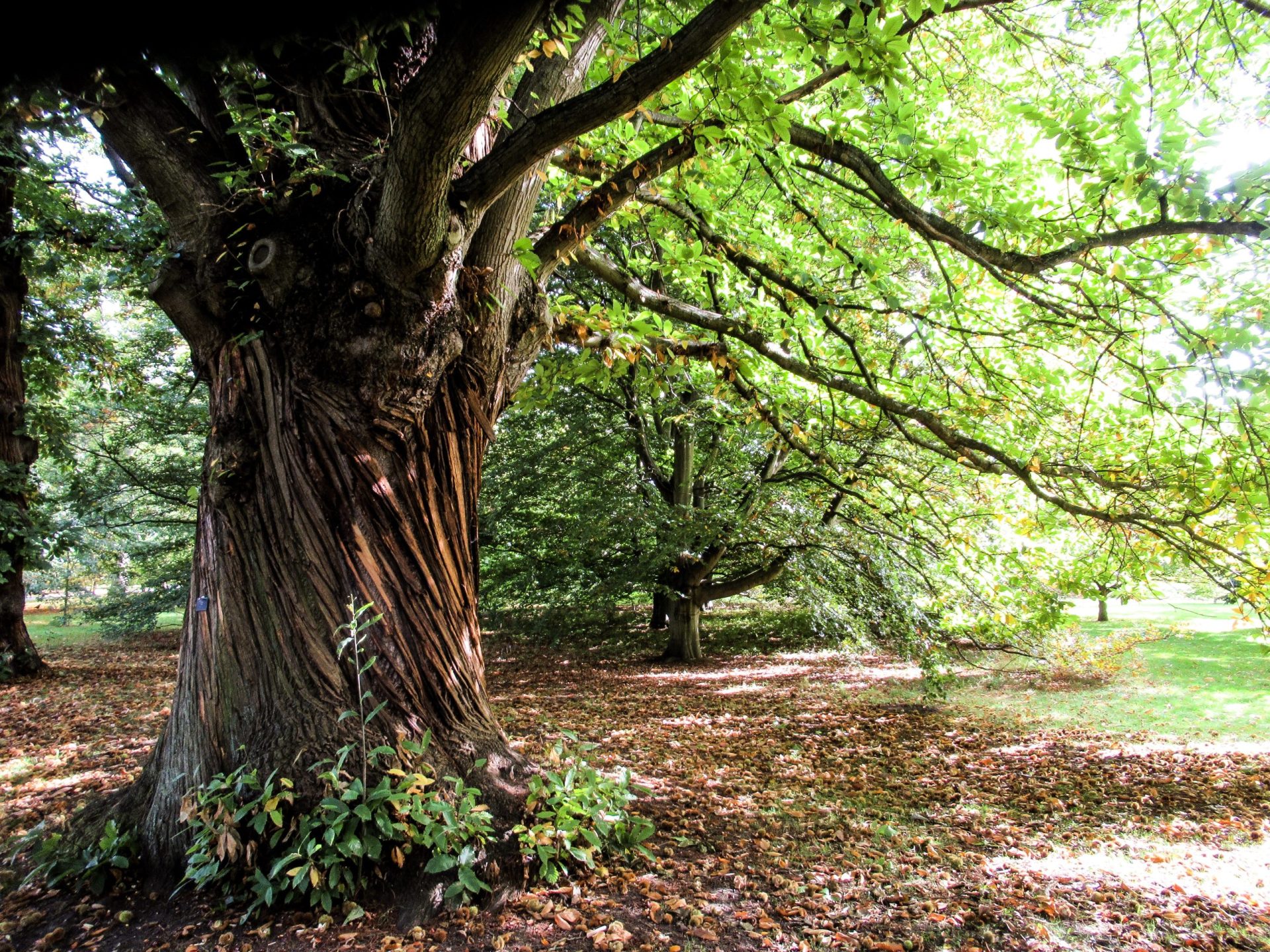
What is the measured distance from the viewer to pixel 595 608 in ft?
35.8

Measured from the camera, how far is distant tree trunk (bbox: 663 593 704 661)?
11.6 m

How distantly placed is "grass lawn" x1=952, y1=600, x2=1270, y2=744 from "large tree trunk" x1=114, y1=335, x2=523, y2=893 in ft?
20.5

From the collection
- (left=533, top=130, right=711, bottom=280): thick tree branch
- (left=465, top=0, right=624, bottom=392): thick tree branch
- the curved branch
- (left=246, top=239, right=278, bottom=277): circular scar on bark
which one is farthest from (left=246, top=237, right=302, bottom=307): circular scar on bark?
the curved branch

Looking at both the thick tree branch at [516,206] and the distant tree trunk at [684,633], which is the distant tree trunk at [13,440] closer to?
the thick tree branch at [516,206]

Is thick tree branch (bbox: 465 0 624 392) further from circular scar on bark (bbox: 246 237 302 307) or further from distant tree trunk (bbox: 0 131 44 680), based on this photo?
distant tree trunk (bbox: 0 131 44 680)

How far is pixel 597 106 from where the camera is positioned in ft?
8.09

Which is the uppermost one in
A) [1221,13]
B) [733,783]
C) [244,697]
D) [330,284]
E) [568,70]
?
[568,70]

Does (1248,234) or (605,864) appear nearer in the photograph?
(1248,234)

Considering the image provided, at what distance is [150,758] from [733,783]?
3644 mm

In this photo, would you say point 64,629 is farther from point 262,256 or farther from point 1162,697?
point 1162,697

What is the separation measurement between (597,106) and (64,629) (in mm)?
22803

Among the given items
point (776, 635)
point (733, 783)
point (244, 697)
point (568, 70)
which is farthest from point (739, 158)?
point (776, 635)

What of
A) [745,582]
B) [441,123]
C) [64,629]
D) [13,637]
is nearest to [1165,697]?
[745,582]

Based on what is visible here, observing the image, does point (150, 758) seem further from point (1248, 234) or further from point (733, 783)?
point (1248, 234)
